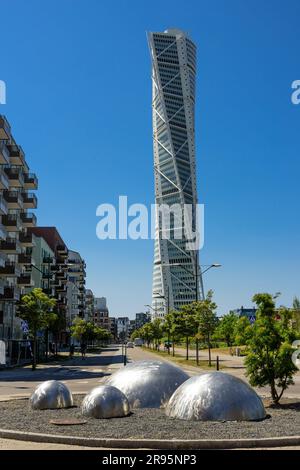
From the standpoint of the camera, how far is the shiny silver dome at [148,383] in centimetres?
1562

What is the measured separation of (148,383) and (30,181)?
6028 centimetres

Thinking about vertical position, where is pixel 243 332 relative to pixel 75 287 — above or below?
below

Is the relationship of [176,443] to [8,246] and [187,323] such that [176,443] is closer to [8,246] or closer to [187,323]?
[187,323]

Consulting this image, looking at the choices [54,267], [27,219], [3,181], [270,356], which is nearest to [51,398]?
[270,356]

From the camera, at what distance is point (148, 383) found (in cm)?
1595

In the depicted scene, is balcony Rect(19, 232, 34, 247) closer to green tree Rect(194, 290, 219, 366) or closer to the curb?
green tree Rect(194, 290, 219, 366)

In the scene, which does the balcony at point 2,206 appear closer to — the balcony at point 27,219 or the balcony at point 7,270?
the balcony at point 7,270

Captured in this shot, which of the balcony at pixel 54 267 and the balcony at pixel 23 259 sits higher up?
Result: the balcony at pixel 54 267

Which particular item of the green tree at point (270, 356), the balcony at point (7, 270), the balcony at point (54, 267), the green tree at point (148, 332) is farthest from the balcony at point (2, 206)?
the green tree at point (148, 332)

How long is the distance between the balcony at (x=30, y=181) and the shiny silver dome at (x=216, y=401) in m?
61.9

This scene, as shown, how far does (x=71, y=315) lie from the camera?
506ft
